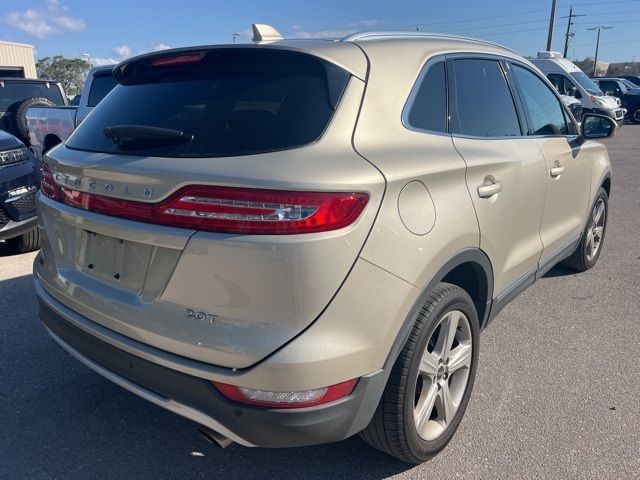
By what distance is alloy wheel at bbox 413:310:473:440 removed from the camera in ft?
7.75

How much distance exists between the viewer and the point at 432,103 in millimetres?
2445

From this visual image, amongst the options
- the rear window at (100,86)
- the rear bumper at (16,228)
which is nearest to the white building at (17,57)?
the rear window at (100,86)

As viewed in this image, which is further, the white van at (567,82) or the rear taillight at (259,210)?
the white van at (567,82)

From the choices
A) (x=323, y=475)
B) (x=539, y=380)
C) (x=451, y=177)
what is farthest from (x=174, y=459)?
(x=539, y=380)

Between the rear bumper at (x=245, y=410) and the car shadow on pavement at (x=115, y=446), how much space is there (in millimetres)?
533

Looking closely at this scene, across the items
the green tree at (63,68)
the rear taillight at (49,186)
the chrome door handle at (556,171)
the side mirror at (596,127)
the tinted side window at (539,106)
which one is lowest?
the green tree at (63,68)

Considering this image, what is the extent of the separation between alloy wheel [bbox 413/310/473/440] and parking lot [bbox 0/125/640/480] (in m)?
0.19

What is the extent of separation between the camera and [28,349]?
3422mm

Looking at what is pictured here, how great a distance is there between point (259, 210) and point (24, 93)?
10.3 metres

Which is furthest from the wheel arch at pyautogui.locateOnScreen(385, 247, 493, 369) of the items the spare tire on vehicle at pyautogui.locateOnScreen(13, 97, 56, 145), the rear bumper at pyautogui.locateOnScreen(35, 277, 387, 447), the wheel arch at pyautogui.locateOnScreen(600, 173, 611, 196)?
the spare tire on vehicle at pyautogui.locateOnScreen(13, 97, 56, 145)

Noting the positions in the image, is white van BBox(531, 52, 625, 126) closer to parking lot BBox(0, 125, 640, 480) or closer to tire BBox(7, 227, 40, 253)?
parking lot BBox(0, 125, 640, 480)

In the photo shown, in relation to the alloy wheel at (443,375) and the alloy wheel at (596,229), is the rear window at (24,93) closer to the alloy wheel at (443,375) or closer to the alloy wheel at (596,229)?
the alloy wheel at (596,229)

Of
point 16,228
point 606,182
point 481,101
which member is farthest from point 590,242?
point 16,228

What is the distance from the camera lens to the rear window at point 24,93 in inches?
388
